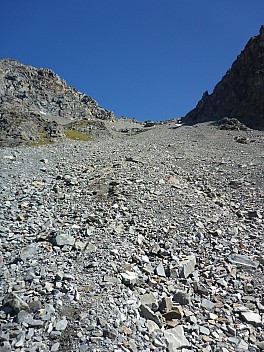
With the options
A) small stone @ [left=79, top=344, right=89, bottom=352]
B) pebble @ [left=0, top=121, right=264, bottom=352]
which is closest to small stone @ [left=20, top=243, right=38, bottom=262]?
pebble @ [left=0, top=121, right=264, bottom=352]

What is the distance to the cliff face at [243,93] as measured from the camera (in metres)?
71.0

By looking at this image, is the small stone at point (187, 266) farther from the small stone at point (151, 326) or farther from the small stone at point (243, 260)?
the small stone at point (151, 326)

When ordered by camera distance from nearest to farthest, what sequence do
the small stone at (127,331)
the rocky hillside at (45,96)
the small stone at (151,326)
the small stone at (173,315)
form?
the small stone at (127,331) < the small stone at (151,326) < the small stone at (173,315) < the rocky hillside at (45,96)

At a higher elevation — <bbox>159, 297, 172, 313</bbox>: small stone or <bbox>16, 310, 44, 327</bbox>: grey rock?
<bbox>16, 310, 44, 327</bbox>: grey rock

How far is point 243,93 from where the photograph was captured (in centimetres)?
7950

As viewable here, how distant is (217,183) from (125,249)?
11.1 m

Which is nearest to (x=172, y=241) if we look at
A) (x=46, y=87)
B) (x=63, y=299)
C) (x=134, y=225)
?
(x=134, y=225)

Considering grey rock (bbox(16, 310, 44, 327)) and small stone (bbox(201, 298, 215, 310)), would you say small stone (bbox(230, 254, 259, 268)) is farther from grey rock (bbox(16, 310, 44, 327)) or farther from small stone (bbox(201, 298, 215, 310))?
grey rock (bbox(16, 310, 44, 327))

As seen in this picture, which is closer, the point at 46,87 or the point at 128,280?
the point at 128,280

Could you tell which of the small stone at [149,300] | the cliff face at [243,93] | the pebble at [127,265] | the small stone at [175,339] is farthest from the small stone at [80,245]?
the cliff face at [243,93]

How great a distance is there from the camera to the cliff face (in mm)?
71000

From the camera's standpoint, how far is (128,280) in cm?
791

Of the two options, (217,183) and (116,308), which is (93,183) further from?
(116,308)

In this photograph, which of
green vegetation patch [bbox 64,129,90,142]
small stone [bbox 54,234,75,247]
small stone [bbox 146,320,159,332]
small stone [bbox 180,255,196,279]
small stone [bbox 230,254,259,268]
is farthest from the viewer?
green vegetation patch [bbox 64,129,90,142]
